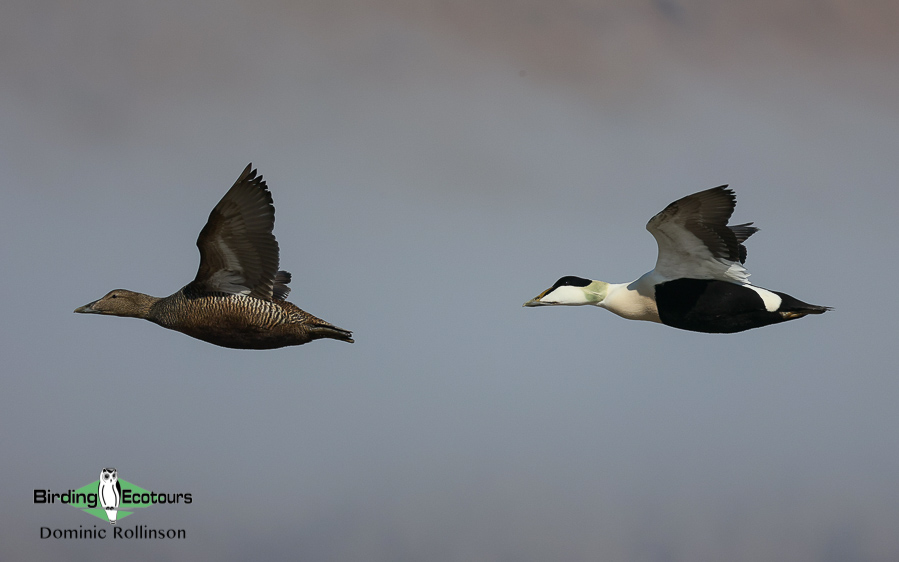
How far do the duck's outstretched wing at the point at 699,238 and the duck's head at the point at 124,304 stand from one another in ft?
20.5

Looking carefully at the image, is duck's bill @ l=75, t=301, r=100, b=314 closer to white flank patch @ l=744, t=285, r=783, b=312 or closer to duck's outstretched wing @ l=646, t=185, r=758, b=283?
duck's outstretched wing @ l=646, t=185, r=758, b=283

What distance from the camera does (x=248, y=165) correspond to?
40.7 feet

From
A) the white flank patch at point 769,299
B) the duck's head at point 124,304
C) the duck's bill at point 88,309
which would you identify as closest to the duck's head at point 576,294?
the white flank patch at point 769,299

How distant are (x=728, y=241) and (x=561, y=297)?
2.19 m

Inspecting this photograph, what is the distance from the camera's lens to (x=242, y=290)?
12969 mm

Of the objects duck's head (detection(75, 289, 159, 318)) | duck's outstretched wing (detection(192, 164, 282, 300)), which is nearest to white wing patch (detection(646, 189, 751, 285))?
duck's outstretched wing (detection(192, 164, 282, 300))

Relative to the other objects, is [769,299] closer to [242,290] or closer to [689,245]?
[689,245]

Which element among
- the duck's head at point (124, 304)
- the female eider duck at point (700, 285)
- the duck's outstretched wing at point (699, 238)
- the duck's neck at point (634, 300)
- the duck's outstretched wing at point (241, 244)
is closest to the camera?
the duck's outstretched wing at point (241, 244)

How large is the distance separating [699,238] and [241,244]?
5.36 m

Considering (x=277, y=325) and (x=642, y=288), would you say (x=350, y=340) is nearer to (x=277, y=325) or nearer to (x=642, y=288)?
(x=277, y=325)

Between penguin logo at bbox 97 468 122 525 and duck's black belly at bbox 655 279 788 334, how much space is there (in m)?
8.39

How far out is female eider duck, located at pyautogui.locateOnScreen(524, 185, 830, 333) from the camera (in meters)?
12.9

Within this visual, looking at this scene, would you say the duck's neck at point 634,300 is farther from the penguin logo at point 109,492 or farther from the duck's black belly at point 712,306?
the penguin logo at point 109,492

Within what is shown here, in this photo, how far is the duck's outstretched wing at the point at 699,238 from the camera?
1266 centimetres
